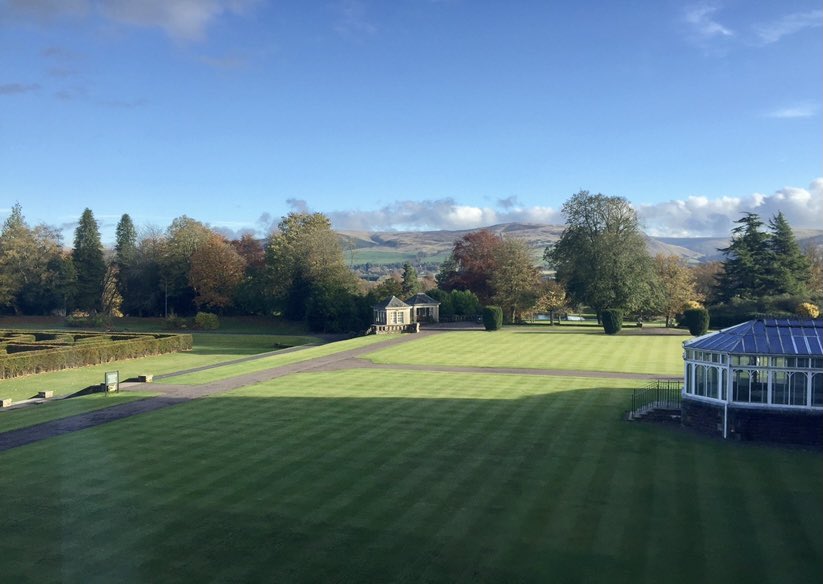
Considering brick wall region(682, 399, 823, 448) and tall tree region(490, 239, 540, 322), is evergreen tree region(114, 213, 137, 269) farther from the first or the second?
brick wall region(682, 399, 823, 448)

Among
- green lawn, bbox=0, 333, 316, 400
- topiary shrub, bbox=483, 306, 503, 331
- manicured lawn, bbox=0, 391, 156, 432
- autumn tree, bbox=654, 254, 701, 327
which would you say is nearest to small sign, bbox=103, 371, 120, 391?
manicured lawn, bbox=0, 391, 156, 432

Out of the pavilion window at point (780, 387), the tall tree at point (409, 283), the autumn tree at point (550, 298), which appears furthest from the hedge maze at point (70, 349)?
the pavilion window at point (780, 387)

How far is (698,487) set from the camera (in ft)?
54.3

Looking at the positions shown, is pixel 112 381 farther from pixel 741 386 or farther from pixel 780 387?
pixel 780 387

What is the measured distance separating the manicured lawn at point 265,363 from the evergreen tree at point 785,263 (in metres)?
44.3

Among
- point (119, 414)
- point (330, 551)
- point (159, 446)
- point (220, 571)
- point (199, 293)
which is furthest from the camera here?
point (199, 293)

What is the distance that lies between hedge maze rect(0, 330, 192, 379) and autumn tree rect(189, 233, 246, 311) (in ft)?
74.3

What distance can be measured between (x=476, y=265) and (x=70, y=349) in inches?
2043

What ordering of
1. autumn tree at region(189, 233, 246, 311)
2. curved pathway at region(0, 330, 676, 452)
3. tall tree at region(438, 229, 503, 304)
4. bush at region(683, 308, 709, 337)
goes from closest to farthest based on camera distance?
curved pathway at region(0, 330, 676, 452) → bush at region(683, 308, 709, 337) → autumn tree at region(189, 233, 246, 311) → tall tree at region(438, 229, 503, 304)

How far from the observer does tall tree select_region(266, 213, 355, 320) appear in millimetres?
75125

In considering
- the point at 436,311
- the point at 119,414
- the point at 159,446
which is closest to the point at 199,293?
the point at 436,311

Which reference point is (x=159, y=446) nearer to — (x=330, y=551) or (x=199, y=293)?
(x=330, y=551)

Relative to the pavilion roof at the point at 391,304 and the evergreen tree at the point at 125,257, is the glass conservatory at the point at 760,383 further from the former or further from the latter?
the evergreen tree at the point at 125,257

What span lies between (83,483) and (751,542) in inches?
645
